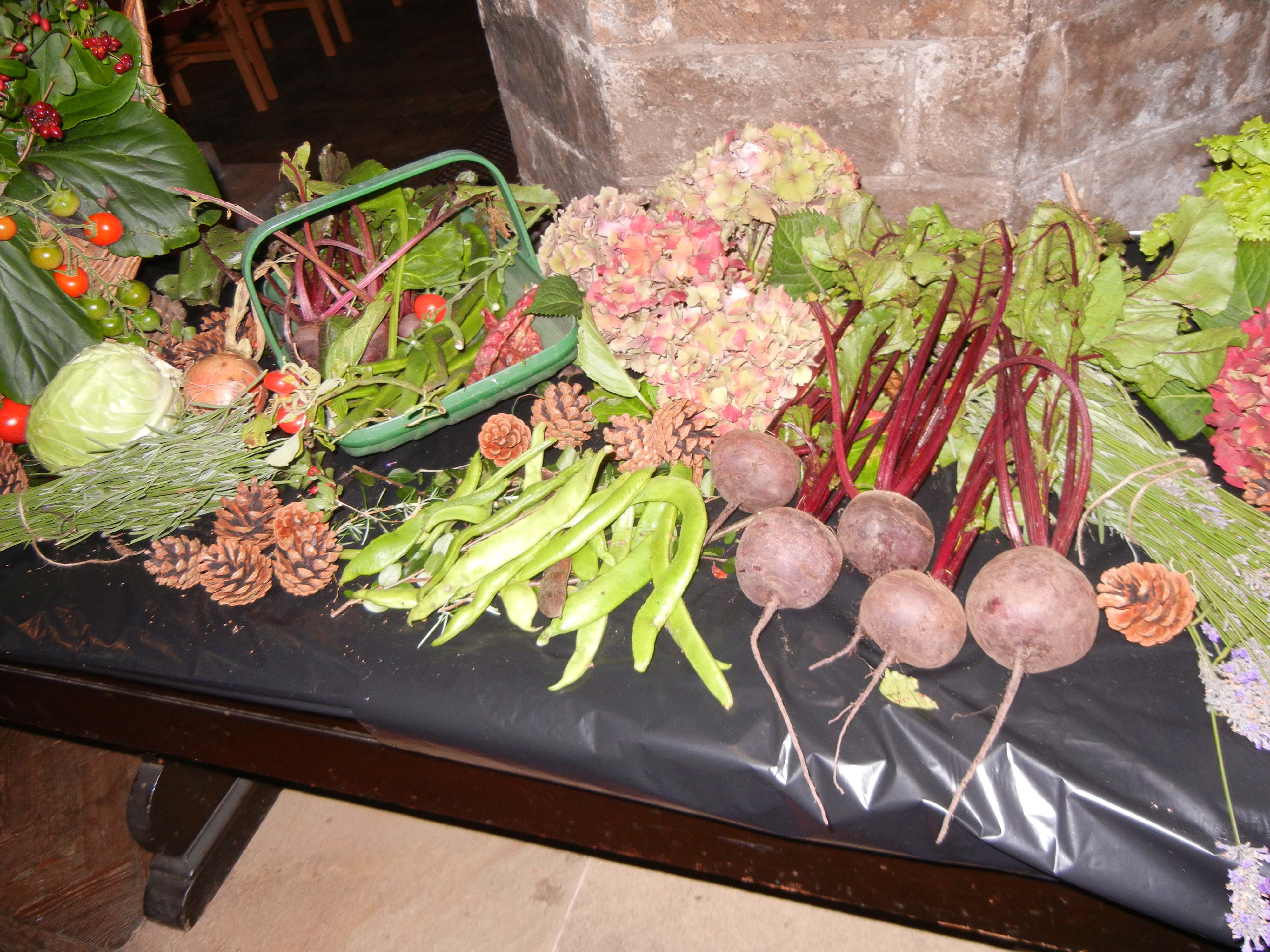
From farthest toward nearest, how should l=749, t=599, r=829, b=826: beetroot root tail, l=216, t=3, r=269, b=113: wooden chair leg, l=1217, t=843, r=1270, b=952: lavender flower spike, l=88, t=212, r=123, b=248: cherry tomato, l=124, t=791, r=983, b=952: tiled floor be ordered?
l=216, t=3, r=269, b=113: wooden chair leg, l=124, t=791, r=983, b=952: tiled floor, l=88, t=212, r=123, b=248: cherry tomato, l=749, t=599, r=829, b=826: beetroot root tail, l=1217, t=843, r=1270, b=952: lavender flower spike

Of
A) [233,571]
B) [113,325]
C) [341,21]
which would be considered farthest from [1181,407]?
[341,21]

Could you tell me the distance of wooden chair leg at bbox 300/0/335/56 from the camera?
548 cm

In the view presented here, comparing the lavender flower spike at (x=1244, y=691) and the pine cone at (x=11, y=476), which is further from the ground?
the pine cone at (x=11, y=476)

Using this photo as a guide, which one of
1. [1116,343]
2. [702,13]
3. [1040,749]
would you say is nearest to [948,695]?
[1040,749]

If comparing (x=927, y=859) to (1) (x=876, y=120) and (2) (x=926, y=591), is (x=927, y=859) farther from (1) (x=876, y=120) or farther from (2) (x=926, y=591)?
(1) (x=876, y=120)

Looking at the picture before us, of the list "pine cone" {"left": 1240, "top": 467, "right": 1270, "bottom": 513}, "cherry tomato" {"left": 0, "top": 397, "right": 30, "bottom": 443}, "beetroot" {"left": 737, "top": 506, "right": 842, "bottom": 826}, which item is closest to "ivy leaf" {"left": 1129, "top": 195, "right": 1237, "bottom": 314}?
"pine cone" {"left": 1240, "top": 467, "right": 1270, "bottom": 513}

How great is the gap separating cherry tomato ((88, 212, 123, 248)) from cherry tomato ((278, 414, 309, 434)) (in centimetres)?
64

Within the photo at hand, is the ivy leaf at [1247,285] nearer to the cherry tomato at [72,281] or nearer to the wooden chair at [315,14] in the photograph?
the cherry tomato at [72,281]

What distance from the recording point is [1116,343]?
3.48 ft

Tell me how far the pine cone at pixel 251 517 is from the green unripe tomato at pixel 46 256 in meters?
0.69

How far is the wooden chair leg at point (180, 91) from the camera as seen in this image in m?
5.44

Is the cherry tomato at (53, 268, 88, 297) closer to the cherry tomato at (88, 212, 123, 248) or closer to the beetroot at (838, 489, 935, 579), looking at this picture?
the cherry tomato at (88, 212, 123, 248)

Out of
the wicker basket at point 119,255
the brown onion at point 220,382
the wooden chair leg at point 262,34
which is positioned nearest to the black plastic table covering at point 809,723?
the brown onion at point 220,382

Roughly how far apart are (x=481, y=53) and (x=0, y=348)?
4512mm
